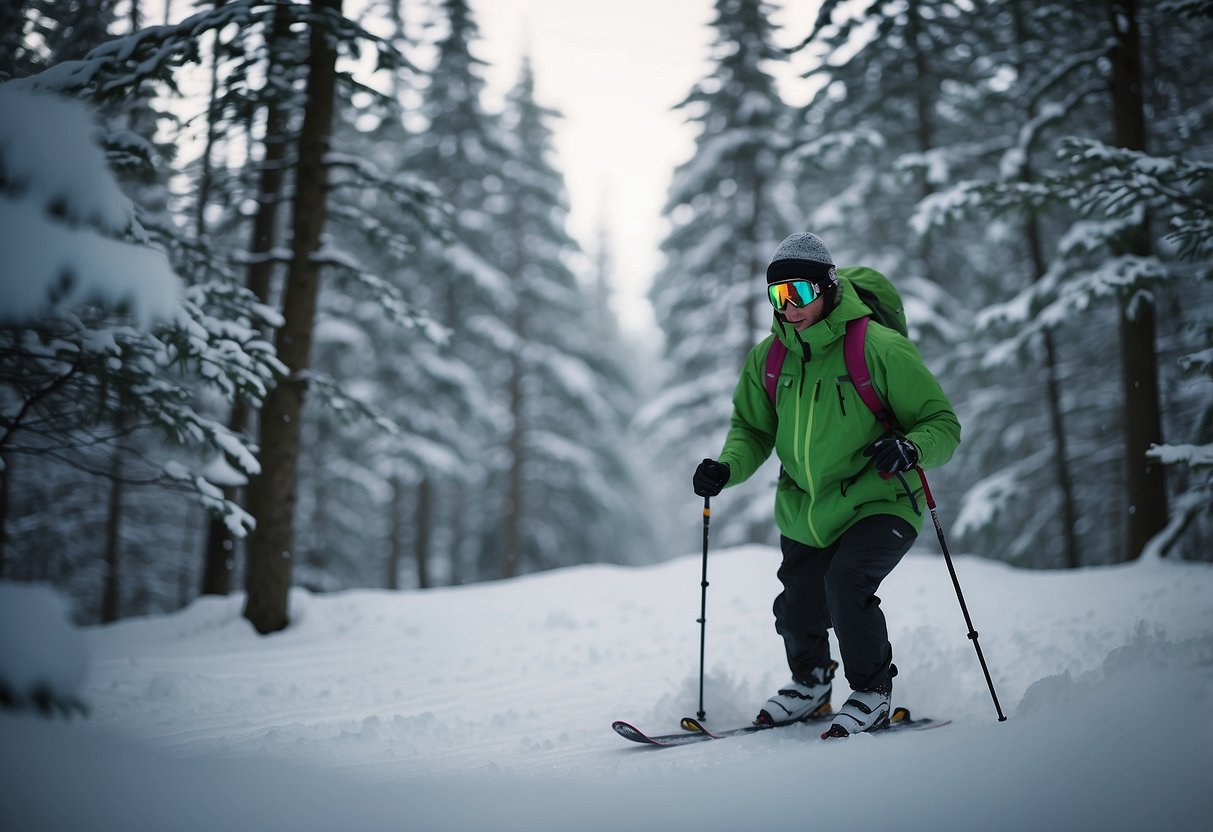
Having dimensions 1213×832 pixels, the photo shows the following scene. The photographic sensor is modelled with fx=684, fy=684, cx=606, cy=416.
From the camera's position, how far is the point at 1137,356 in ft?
25.9

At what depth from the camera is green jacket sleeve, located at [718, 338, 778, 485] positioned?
12.9ft

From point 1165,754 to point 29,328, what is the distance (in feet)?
16.2

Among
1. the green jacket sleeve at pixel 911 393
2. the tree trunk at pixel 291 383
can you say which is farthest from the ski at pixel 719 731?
the tree trunk at pixel 291 383

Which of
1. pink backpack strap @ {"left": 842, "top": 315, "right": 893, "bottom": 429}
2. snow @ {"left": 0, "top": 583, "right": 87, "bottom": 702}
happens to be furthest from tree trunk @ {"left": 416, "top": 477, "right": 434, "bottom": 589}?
snow @ {"left": 0, "top": 583, "right": 87, "bottom": 702}

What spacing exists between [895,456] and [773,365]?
3.06ft

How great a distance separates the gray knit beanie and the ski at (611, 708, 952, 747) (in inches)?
91.1

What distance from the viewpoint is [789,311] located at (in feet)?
11.6

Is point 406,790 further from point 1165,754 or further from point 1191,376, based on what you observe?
point 1191,376

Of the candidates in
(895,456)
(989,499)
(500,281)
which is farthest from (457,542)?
(895,456)

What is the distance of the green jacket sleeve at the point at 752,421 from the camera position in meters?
3.93

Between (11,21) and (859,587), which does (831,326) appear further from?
(11,21)

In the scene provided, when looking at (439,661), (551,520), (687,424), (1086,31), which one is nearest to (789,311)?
(439,661)

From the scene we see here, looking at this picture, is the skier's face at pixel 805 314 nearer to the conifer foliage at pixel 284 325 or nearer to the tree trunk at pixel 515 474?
the conifer foliage at pixel 284 325

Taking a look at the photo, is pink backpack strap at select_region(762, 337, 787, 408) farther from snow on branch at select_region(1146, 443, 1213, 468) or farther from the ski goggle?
snow on branch at select_region(1146, 443, 1213, 468)
